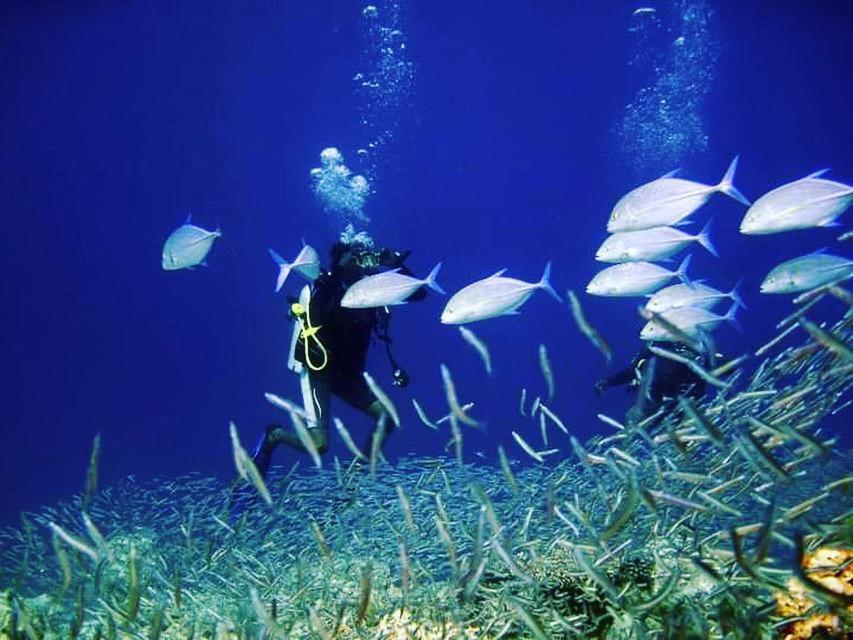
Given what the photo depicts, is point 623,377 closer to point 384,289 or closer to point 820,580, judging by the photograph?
point 384,289

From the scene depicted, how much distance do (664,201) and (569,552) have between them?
8.84ft

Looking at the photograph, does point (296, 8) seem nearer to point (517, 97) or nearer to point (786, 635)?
point (517, 97)

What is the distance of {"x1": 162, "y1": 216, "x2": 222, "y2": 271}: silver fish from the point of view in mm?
6109

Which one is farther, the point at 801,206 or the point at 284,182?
the point at 284,182

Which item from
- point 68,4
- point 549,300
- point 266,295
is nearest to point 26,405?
point 266,295

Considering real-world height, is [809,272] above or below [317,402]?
below

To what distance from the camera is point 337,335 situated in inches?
277

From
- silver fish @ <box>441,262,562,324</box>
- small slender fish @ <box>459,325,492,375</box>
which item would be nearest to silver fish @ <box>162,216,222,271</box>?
silver fish @ <box>441,262,562,324</box>

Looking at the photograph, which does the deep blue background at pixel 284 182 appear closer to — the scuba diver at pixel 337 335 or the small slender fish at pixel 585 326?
the scuba diver at pixel 337 335

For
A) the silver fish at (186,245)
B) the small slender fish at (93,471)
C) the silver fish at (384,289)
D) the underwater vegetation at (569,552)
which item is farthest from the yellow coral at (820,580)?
the silver fish at (186,245)

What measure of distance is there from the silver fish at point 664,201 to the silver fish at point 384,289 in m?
1.57

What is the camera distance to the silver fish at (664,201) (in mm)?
4414

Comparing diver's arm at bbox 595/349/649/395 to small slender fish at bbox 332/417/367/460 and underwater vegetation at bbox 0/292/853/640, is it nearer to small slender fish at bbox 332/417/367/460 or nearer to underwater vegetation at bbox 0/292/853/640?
underwater vegetation at bbox 0/292/853/640

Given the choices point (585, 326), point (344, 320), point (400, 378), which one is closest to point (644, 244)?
point (585, 326)
